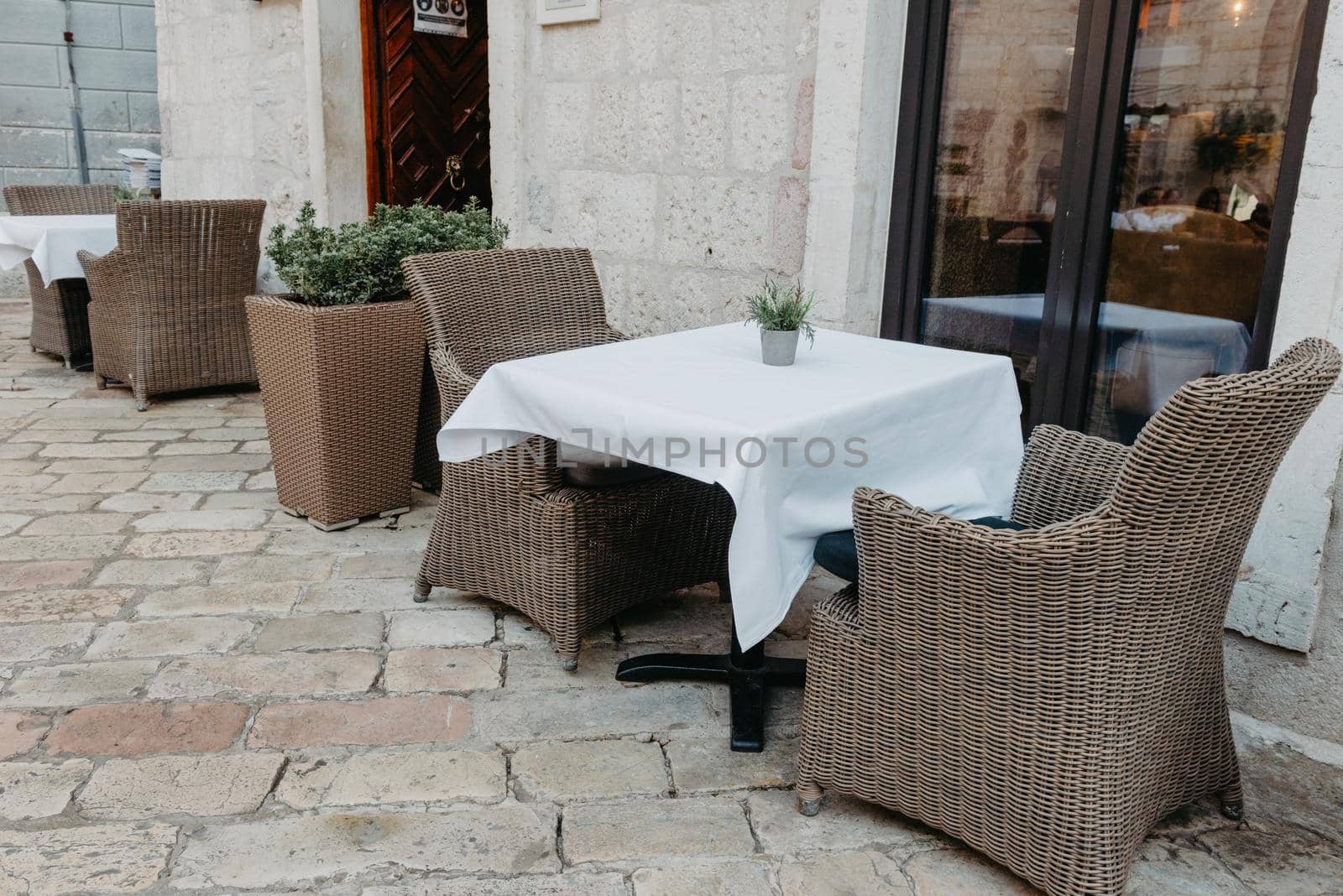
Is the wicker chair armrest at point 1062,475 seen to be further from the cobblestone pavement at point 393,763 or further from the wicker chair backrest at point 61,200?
the wicker chair backrest at point 61,200

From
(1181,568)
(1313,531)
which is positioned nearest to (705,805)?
(1181,568)

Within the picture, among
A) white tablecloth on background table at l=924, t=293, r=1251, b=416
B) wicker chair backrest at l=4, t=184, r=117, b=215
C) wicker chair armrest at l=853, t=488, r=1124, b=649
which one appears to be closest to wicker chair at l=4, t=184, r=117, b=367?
wicker chair backrest at l=4, t=184, r=117, b=215

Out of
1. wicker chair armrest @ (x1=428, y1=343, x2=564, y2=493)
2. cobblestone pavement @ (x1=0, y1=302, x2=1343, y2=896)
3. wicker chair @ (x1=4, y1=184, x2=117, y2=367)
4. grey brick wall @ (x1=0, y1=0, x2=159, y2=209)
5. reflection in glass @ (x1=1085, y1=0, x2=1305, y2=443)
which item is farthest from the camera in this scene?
grey brick wall @ (x1=0, y1=0, x2=159, y2=209)

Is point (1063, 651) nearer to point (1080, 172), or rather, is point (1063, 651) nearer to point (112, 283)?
point (1080, 172)

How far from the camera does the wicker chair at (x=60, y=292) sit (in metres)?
5.95

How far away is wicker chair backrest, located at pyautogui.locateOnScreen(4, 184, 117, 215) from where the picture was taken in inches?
244

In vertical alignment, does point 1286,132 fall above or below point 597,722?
above

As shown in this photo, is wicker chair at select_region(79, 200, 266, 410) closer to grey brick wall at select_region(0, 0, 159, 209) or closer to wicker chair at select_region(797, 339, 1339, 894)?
grey brick wall at select_region(0, 0, 159, 209)

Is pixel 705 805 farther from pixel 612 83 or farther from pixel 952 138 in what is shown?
pixel 612 83

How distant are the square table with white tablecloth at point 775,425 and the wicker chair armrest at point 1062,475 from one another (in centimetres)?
11

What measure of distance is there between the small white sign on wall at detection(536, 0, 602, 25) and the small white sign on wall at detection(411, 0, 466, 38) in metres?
1.79

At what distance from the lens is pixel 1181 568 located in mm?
1828

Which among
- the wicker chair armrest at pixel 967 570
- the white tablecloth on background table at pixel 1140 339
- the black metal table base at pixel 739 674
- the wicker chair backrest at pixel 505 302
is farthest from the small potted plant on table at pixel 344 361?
the wicker chair armrest at pixel 967 570

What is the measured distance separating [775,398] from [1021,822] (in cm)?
92
